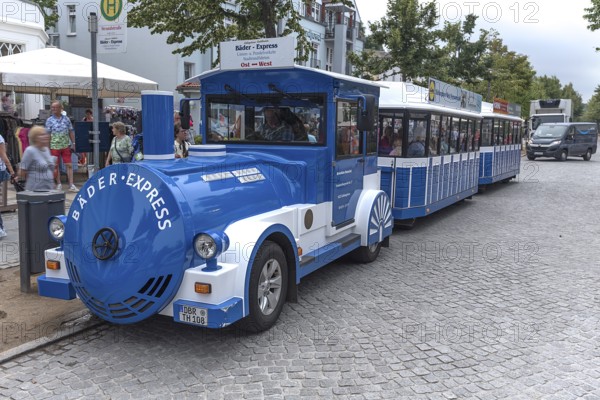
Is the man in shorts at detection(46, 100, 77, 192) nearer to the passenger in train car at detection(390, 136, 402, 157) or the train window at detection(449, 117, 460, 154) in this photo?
the passenger in train car at detection(390, 136, 402, 157)

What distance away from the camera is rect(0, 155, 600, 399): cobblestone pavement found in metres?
3.84

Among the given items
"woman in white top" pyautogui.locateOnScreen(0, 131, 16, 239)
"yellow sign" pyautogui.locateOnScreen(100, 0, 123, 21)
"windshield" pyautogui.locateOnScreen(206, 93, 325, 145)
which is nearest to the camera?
"windshield" pyautogui.locateOnScreen(206, 93, 325, 145)

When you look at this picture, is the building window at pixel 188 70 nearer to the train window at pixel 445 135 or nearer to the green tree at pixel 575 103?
the train window at pixel 445 135

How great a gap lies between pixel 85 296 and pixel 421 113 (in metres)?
7.11

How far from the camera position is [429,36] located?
78.8 feet

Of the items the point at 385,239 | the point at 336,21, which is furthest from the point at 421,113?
the point at 336,21

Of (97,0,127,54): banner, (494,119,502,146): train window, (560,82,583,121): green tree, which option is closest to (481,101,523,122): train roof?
(494,119,502,146): train window

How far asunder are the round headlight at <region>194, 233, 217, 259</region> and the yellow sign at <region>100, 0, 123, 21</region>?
339 centimetres

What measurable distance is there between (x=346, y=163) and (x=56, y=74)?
23.1ft

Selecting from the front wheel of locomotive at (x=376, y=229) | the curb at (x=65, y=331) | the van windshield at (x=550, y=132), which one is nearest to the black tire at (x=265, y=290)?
the curb at (x=65, y=331)

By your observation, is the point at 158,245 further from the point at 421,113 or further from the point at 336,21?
the point at 336,21

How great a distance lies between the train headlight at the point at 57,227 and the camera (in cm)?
452

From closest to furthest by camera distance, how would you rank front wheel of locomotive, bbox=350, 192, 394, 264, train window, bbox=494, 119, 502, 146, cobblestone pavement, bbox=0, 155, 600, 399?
cobblestone pavement, bbox=0, 155, 600, 399
front wheel of locomotive, bbox=350, 192, 394, 264
train window, bbox=494, 119, 502, 146

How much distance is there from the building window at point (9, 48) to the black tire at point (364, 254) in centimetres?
1337
